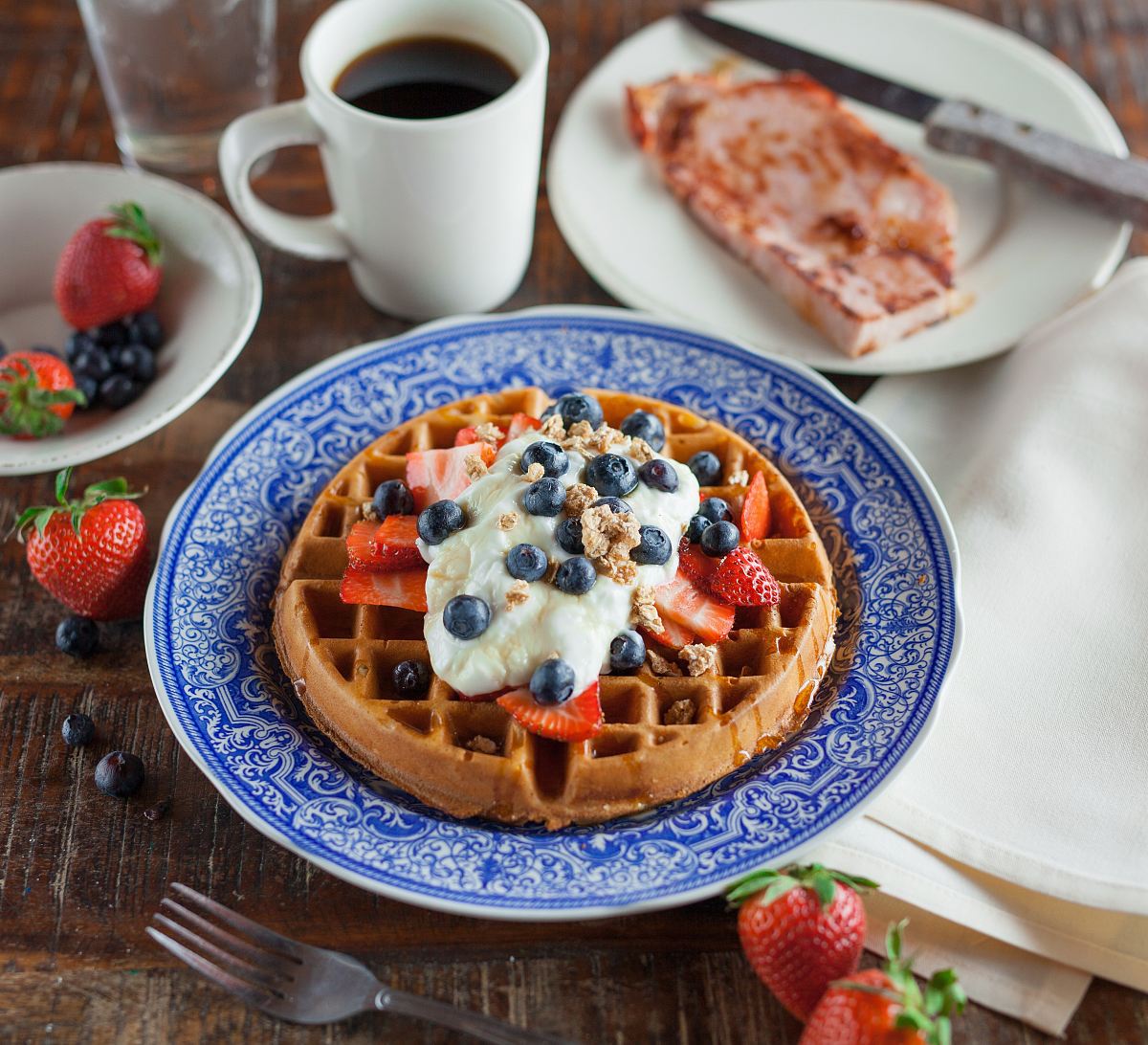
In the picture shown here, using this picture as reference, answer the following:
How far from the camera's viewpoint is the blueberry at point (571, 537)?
2033mm

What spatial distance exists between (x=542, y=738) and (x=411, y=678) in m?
0.26

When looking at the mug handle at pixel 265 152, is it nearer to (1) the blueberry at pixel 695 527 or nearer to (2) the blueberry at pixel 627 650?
(1) the blueberry at pixel 695 527

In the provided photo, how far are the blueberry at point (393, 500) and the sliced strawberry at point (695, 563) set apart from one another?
20.8 inches

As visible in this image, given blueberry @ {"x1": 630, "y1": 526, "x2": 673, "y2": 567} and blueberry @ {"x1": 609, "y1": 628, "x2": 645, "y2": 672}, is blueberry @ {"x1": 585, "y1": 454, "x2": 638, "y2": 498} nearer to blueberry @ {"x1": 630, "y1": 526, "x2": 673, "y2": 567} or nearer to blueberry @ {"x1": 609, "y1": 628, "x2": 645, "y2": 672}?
blueberry @ {"x1": 630, "y1": 526, "x2": 673, "y2": 567}

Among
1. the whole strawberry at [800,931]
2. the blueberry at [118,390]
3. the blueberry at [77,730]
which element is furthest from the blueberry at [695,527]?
the blueberry at [118,390]

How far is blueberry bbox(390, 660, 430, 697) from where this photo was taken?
211 cm

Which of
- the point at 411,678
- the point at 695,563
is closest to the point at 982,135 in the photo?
the point at 695,563

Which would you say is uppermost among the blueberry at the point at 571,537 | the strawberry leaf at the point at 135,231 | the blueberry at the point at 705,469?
the blueberry at the point at 571,537

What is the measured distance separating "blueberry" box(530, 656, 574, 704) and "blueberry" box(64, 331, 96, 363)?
1.57 m

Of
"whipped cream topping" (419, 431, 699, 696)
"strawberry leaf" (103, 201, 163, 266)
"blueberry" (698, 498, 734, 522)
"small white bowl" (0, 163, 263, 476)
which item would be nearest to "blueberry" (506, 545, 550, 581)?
"whipped cream topping" (419, 431, 699, 696)

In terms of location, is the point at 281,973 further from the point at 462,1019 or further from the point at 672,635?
the point at 672,635

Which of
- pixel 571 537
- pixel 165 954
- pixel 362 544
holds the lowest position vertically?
pixel 165 954

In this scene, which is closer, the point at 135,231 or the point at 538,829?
the point at 538,829

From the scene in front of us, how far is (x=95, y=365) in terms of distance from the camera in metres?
2.81
